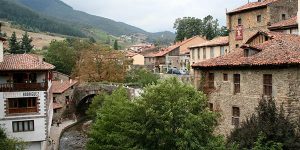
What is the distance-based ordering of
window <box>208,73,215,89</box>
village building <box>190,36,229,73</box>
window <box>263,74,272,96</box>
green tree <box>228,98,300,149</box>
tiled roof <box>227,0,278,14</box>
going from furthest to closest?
village building <box>190,36,229,73</box> < tiled roof <box>227,0,278,14</box> < window <box>208,73,215,89</box> < window <box>263,74,272,96</box> < green tree <box>228,98,300,149</box>

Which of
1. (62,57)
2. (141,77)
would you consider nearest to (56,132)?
(141,77)

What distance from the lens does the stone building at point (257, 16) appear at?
141 ft

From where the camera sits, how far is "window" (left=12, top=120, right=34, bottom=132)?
3959 centimetres

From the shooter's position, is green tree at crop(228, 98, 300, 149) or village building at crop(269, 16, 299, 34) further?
village building at crop(269, 16, 299, 34)

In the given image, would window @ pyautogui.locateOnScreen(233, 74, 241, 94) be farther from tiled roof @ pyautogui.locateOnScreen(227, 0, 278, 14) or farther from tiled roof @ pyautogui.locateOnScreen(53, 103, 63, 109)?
tiled roof @ pyautogui.locateOnScreen(53, 103, 63, 109)

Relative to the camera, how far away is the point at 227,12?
48.2 metres

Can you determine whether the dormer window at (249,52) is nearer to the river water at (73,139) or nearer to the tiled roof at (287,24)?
the tiled roof at (287,24)

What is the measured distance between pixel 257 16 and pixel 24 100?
82.4ft

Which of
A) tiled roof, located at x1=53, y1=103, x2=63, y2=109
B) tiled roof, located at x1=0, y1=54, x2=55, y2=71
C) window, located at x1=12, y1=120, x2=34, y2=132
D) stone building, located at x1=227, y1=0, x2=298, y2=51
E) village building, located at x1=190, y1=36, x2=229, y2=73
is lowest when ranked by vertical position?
tiled roof, located at x1=53, y1=103, x2=63, y2=109

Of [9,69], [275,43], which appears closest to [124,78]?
[9,69]

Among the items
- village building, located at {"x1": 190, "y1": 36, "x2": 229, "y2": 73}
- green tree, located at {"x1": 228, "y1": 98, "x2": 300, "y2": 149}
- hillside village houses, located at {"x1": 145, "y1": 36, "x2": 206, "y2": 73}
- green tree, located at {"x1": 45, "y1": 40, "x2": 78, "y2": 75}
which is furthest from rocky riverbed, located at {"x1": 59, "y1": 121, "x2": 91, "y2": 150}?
hillside village houses, located at {"x1": 145, "y1": 36, "x2": 206, "y2": 73}

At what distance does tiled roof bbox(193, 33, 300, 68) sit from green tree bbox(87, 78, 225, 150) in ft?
13.8

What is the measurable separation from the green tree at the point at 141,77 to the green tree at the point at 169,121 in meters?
44.7

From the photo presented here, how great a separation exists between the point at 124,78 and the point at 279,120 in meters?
55.0
